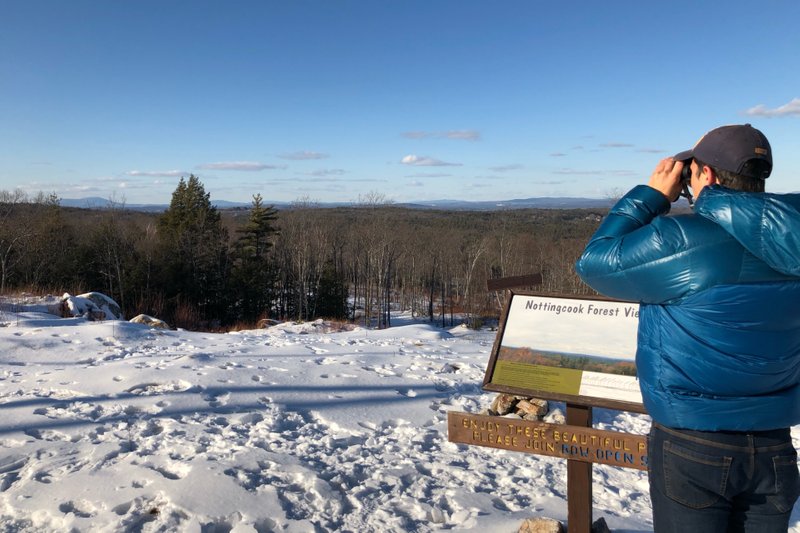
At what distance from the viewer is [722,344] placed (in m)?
1.57

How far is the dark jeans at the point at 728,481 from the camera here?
159 cm

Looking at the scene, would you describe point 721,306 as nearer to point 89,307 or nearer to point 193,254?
point 89,307

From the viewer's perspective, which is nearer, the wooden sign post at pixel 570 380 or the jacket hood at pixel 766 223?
the jacket hood at pixel 766 223

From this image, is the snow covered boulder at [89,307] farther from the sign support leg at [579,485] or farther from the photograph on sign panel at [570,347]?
the sign support leg at [579,485]

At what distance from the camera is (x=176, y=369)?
22.1 ft

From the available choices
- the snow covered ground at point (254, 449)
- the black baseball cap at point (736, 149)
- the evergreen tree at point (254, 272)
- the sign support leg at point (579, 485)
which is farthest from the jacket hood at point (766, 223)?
the evergreen tree at point (254, 272)

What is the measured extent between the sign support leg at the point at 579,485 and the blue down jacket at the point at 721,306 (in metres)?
1.48

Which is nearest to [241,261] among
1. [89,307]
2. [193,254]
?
[193,254]

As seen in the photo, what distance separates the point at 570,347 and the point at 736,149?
6.45 feet

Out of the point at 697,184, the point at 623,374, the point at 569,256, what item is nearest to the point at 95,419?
the point at 623,374

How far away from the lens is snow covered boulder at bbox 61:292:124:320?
1293 cm

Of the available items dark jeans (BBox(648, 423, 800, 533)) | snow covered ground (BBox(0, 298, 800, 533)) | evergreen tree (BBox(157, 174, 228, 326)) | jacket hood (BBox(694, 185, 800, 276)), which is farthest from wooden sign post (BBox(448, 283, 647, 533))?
evergreen tree (BBox(157, 174, 228, 326))

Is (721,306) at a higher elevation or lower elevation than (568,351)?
higher

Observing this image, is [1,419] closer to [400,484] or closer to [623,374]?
[400,484]
